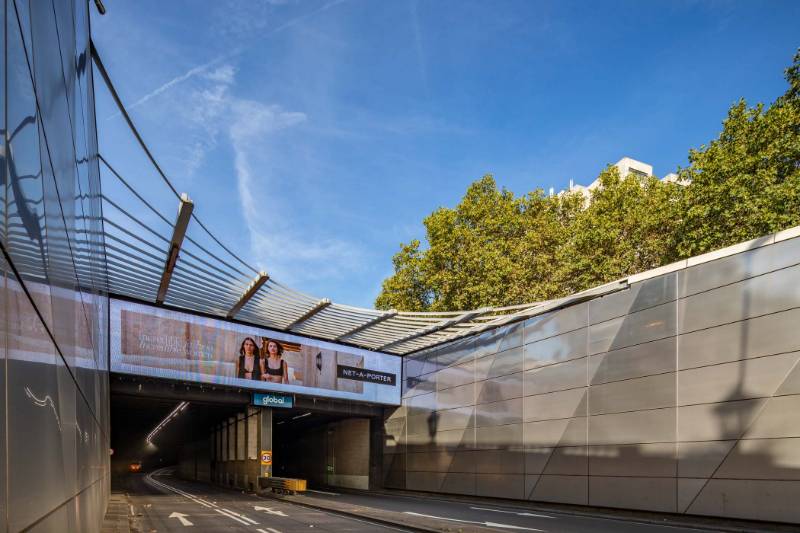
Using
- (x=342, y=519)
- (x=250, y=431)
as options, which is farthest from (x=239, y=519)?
(x=250, y=431)

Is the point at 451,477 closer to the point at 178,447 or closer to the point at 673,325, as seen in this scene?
the point at 673,325

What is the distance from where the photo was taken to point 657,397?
1906 cm

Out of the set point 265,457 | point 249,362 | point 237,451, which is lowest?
point 237,451

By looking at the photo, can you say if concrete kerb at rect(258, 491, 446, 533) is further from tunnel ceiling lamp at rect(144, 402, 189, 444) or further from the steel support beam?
tunnel ceiling lamp at rect(144, 402, 189, 444)

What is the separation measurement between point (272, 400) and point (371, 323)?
7312mm

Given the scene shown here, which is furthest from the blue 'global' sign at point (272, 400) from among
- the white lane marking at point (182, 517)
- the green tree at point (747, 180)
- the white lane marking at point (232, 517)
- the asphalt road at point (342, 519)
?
→ the green tree at point (747, 180)

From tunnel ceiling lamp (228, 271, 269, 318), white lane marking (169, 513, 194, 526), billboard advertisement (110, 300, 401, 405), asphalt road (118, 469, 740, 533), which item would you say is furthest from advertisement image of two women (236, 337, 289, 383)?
white lane marking (169, 513, 194, 526)

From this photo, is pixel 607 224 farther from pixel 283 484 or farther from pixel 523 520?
pixel 283 484

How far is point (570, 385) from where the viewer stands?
74.3ft

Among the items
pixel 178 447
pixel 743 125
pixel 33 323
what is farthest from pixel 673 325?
pixel 178 447

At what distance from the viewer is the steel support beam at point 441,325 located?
2436cm

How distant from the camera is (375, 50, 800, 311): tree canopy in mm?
26172

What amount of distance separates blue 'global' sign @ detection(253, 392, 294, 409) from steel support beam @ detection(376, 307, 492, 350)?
20.1ft

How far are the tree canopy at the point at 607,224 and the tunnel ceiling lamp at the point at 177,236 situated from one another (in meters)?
22.0
